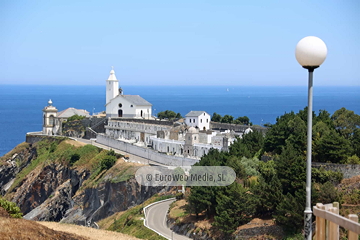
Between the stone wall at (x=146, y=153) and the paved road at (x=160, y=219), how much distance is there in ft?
24.5

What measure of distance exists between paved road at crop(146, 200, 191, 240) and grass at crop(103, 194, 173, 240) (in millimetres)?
607

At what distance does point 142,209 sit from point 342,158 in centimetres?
1570

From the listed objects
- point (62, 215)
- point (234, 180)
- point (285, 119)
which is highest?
point (285, 119)

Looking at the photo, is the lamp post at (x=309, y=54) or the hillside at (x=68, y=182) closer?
the lamp post at (x=309, y=54)

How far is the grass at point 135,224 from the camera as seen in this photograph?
1344 inches

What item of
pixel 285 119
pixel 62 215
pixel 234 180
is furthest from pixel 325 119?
pixel 62 215

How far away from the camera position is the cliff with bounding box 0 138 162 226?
49.0 metres

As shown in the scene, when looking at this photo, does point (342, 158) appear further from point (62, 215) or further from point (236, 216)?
point (62, 215)

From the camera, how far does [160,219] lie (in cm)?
3744

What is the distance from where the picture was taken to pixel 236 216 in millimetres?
32719

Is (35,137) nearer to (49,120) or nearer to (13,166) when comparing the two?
(49,120)

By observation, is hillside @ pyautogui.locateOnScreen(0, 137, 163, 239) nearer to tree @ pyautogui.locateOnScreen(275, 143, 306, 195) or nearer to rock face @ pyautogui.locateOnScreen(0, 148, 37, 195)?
rock face @ pyautogui.locateOnScreen(0, 148, 37, 195)

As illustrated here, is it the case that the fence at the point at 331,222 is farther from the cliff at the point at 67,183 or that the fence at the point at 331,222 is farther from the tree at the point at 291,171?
the cliff at the point at 67,183

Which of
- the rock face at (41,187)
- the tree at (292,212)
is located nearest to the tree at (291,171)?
the tree at (292,212)
